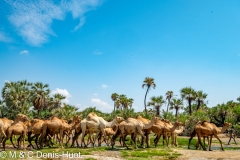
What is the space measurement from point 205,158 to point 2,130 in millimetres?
13730

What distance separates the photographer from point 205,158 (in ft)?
53.5

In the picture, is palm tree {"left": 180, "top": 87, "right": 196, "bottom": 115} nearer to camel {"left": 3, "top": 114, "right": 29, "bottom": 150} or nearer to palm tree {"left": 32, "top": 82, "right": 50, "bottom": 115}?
palm tree {"left": 32, "top": 82, "right": 50, "bottom": 115}

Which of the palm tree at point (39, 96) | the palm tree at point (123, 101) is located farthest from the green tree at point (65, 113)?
the palm tree at point (123, 101)

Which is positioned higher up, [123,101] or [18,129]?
[123,101]

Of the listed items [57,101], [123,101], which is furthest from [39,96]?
[123,101]

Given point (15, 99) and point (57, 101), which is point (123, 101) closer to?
point (57, 101)

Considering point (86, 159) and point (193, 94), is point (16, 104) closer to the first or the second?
point (86, 159)

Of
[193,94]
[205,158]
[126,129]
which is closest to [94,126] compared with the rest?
[126,129]

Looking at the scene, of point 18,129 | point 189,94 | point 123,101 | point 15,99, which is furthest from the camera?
point 123,101

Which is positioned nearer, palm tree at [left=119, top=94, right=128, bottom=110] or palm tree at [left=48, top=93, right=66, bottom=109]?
palm tree at [left=48, top=93, right=66, bottom=109]

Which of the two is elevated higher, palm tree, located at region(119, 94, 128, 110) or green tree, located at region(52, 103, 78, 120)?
palm tree, located at region(119, 94, 128, 110)

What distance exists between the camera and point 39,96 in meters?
54.2

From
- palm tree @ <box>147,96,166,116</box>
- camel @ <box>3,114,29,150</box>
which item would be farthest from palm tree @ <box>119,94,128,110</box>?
camel @ <box>3,114,29,150</box>

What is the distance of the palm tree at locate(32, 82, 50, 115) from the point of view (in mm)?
54094
